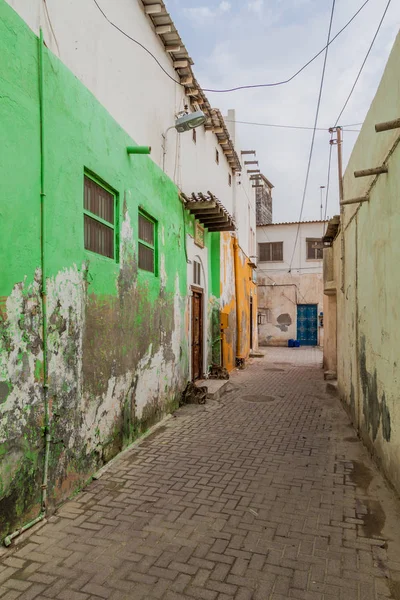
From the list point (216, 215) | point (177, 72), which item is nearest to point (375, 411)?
point (216, 215)

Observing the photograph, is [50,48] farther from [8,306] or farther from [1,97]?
[8,306]

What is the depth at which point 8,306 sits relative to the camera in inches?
139

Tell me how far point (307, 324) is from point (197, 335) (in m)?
15.8

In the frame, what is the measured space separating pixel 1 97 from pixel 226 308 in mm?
10868

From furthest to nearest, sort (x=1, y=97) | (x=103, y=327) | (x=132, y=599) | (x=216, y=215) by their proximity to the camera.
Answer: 1. (x=216, y=215)
2. (x=103, y=327)
3. (x=1, y=97)
4. (x=132, y=599)

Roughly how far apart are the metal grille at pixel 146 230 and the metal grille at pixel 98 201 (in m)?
1.21

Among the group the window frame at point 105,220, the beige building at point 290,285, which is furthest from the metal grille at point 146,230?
the beige building at point 290,285

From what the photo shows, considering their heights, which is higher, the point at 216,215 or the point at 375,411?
the point at 216,215

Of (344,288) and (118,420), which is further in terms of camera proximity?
(344,288)

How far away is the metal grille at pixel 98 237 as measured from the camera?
506cm

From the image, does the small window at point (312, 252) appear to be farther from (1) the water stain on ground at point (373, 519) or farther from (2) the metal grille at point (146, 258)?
(1) the water stain on ground at point (373, 519)

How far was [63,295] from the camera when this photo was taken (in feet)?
14.2

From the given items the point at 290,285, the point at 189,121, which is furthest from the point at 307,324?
the point at 189,121

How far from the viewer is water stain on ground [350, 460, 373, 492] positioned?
15.9 ft
